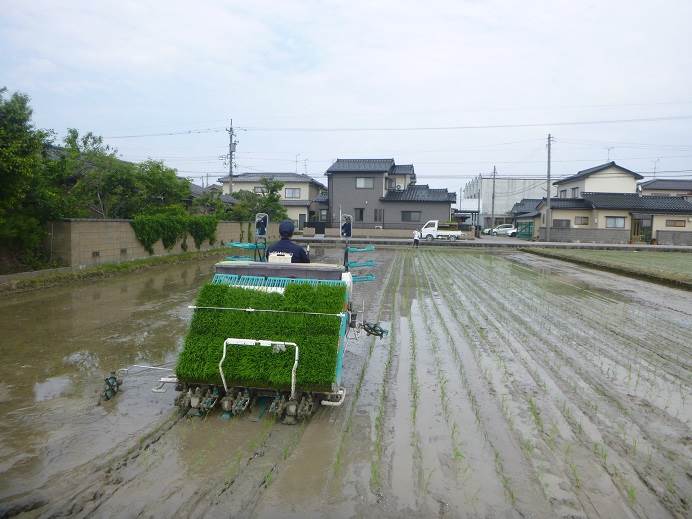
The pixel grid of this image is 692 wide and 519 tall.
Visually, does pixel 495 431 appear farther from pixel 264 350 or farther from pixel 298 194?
pixel 298 194

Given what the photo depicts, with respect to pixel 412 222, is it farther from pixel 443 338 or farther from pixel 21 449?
pixel 21 449

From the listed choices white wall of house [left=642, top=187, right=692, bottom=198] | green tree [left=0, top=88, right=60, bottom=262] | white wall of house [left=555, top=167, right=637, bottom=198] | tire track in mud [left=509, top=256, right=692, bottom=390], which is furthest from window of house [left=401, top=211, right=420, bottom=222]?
green tree [left=0, top=88, right=60, bottom=262]

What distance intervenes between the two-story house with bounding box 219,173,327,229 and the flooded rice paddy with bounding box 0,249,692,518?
123 feet

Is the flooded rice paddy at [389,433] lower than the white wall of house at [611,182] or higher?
lower

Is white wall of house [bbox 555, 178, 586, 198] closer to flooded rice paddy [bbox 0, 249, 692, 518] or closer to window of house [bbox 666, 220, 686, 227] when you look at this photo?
window of house [bbox 666, 220, 686, 227]


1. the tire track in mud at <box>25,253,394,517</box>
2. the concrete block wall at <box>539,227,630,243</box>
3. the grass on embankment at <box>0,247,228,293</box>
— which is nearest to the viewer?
the tire track in mud at <box>25,253,394,517</box>

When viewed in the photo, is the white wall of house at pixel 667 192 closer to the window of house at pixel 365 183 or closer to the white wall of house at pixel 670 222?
the white wall of house at pixel 670 222

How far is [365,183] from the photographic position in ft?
136

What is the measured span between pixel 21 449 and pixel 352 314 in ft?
→ 10.4

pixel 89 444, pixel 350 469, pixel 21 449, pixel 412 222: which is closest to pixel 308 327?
pixel 350 469

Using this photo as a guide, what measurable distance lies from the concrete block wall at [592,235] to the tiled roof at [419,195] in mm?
8775

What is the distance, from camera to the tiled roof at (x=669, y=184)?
49.3 m

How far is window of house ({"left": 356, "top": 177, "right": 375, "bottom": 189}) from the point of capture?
1625 inches

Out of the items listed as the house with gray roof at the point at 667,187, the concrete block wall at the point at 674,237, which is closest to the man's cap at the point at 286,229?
the concrete block wall at the point at 674,237
